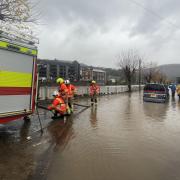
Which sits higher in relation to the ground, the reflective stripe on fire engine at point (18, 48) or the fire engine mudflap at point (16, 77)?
the reflective stripe on fire engine at point (18, 48)

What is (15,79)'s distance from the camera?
26.8 ft

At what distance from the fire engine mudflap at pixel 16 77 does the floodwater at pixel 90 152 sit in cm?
79

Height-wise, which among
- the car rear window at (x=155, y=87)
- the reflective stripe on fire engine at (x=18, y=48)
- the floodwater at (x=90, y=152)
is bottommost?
the floodwater at (x=90, y=152)

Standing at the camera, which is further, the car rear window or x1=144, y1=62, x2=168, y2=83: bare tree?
x1=144, y1=62, x2=168, y2=83: bare tree

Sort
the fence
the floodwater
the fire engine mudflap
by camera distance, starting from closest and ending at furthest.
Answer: the floodwater < the fire engine mudflap < the fence

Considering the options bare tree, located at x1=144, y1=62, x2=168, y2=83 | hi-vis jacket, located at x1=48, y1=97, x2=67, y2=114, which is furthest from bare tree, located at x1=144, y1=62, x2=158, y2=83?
hi-vis jacket, located at x1=48, y1=97, x2=67, y2=114

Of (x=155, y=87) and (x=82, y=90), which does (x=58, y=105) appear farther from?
(x=82, y=90)

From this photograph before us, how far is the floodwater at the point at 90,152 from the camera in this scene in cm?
517

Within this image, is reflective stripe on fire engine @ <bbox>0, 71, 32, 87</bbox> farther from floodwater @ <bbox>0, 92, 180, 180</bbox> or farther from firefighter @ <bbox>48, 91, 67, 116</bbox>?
firefighter @ <bbox>48, 91, 67, 116</bbox>

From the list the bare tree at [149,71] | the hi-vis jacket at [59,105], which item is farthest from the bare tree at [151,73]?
the hi-vis jacket at [59,105]

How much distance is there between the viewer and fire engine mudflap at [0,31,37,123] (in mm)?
7680

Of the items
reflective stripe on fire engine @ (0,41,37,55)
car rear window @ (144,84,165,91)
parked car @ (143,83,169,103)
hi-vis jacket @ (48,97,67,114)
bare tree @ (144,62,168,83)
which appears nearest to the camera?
reflective stripe on fire engine @ (0,41,37,55)

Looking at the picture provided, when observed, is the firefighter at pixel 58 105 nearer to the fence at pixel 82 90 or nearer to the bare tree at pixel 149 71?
the fence at pixel 82 90

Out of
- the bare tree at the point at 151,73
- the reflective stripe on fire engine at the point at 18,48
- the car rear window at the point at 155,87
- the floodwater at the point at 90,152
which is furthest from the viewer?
the bare tree at the point at 151,73
